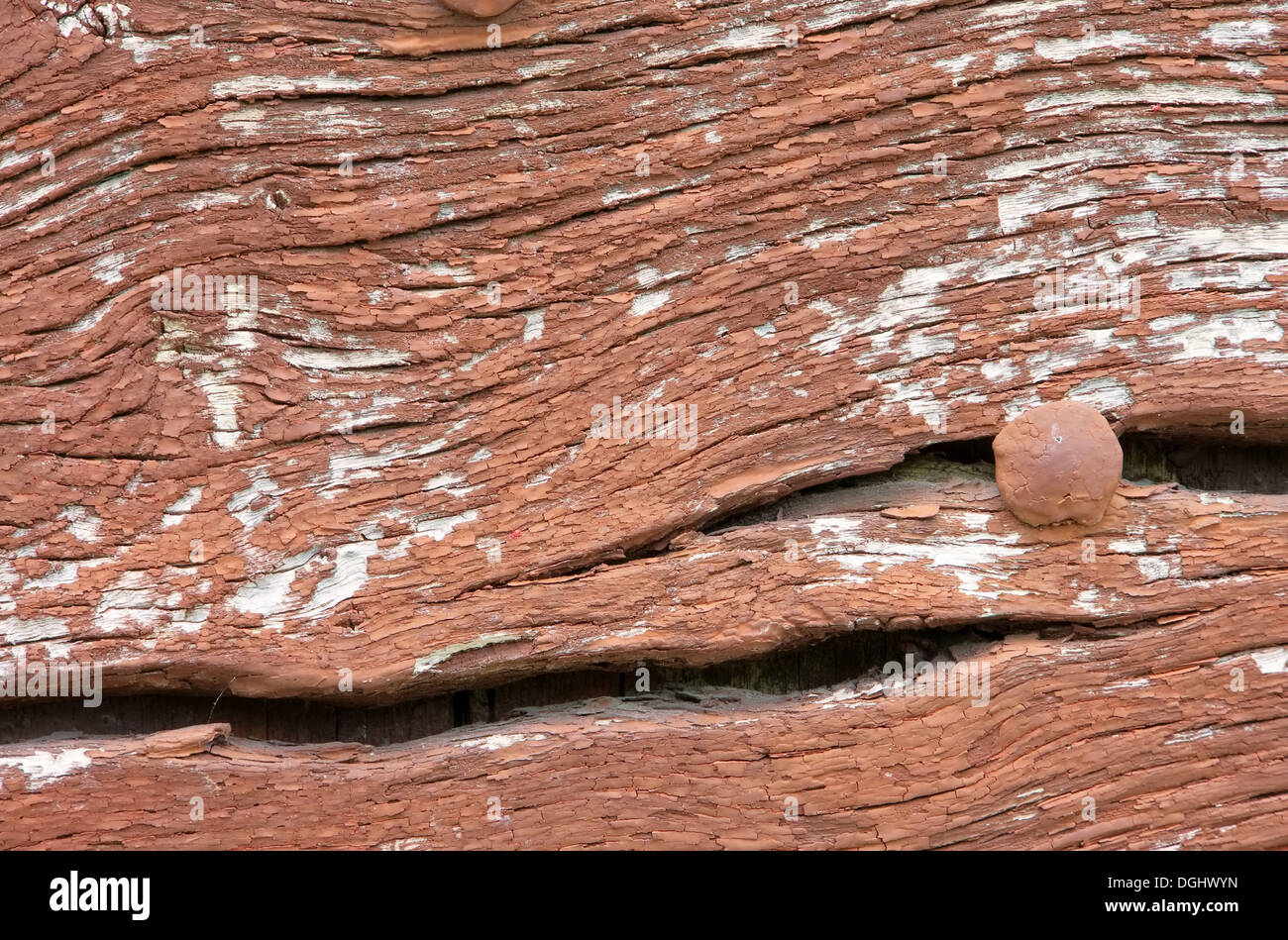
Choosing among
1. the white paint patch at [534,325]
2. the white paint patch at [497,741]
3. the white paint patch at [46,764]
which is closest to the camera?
the white paint patch at [46,764]

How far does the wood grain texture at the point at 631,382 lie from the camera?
241 centimetres

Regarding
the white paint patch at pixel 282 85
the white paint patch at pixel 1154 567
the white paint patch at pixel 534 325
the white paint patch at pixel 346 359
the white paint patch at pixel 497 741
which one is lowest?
the white paint patch at pixel 497 741

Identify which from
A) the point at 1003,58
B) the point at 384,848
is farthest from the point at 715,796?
the point at 1003,58

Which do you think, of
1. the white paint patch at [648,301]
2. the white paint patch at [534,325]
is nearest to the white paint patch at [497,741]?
the white paint patch at [534,325]

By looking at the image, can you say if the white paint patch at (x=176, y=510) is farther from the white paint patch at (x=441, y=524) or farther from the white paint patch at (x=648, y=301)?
the white paint patch at (x=648, y=301)

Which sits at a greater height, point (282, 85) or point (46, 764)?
point (282, 85)

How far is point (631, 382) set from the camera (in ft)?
8.39

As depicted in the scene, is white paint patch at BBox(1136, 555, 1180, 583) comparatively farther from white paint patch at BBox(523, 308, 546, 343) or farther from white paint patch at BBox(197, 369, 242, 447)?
white paint patch at BBox(197, 369, 242, 447)

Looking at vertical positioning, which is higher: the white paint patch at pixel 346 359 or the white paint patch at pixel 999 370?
the white paint patch at pixel 346 359

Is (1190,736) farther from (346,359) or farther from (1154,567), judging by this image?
(346,359)

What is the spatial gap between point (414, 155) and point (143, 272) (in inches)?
28.6

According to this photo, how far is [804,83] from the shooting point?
2562 mm

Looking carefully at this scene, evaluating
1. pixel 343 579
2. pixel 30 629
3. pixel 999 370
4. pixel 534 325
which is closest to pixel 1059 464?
pixel 999 370

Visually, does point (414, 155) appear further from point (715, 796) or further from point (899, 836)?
point (899, 836)
